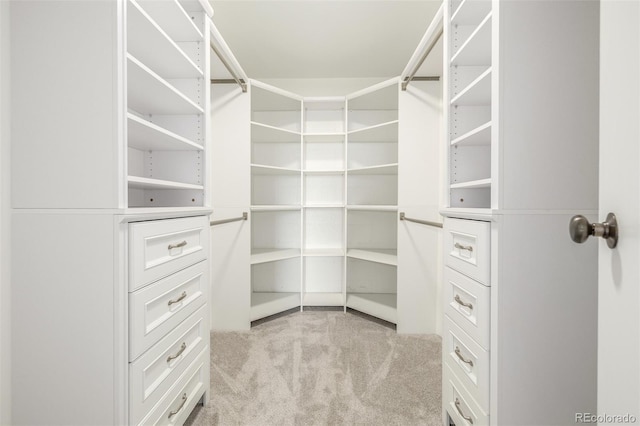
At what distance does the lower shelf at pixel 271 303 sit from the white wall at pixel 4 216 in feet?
5.33

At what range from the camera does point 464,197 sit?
4.53ft

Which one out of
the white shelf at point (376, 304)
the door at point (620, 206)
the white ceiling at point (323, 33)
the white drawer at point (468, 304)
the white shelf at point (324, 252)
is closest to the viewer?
the door at point (620, 206)

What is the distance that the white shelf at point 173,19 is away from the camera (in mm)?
1209

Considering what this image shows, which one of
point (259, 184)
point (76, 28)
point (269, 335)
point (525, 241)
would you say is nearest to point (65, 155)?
point (76, 28)

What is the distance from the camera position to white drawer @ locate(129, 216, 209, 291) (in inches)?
36.4

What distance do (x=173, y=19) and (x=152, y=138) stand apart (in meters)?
0.55

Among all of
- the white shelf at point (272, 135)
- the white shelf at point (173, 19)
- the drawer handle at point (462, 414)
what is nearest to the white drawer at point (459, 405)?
the drawer handle at point (462, 414)

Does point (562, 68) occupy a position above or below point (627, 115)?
above

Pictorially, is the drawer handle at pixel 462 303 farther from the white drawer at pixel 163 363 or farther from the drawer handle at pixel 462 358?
the white drawer at pixel 163 363

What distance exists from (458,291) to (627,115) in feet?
2.87

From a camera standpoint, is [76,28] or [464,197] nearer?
[76,28]

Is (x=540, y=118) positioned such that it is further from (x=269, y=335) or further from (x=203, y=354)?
(x=269, y=335)

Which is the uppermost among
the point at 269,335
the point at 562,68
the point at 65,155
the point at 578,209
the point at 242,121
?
the point at 242,121

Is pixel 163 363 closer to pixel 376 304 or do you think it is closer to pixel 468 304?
pixel 468 304
